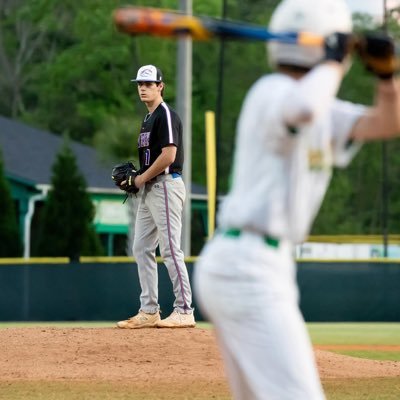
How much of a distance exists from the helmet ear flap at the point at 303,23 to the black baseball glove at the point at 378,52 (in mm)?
168

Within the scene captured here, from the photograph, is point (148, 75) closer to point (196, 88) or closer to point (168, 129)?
point (168, 129)

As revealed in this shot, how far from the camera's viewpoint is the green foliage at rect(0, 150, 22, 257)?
27.5 m

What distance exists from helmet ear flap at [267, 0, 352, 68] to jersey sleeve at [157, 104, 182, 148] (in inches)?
220

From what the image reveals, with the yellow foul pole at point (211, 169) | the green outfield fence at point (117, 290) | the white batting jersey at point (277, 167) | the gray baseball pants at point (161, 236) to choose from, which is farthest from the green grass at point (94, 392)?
the yellow foul pole at point (211, 169)

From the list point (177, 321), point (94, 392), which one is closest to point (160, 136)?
point (177, 321)

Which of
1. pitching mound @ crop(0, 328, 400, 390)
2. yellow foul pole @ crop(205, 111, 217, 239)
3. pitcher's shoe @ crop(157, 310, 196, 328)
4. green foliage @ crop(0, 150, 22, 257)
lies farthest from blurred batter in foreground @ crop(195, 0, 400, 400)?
green foliage @ crop(0, 150, 22, 257)

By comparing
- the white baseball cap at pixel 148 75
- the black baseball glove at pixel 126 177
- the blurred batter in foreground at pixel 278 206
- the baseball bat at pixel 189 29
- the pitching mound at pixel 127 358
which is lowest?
the pitching mound at pixel 127 358

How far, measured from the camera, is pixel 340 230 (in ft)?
149

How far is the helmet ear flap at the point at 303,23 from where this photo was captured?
4258 millimetres

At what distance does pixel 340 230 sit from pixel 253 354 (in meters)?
41.6

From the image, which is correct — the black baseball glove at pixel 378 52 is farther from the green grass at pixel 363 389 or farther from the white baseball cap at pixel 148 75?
the white baseball cap at pixel 148 75

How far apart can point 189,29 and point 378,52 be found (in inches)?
24.0

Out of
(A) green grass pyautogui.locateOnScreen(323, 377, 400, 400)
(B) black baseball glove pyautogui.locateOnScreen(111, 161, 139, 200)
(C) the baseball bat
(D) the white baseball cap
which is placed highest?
(D) the white baseball cap

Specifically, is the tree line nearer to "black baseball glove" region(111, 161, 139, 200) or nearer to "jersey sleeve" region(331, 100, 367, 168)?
"black baseball glove" region(111, 161, 139, 200)
